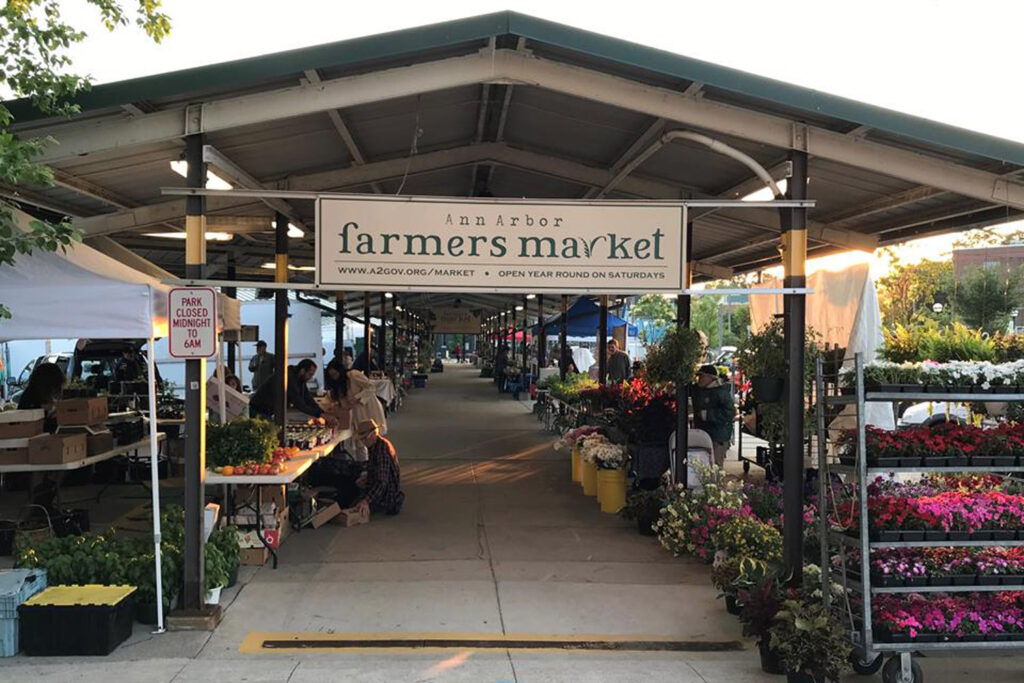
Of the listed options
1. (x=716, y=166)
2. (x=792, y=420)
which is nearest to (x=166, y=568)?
(x=792, y=420)

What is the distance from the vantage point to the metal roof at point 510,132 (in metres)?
5.46

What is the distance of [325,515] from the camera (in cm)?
902

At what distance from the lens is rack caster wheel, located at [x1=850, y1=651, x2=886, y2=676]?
5.17 metres

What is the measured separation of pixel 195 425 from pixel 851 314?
328 inches

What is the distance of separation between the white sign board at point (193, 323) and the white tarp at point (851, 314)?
21.3 feet

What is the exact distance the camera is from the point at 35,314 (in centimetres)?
574

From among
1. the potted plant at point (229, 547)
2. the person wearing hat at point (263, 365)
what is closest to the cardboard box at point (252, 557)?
the potted plant at point (229, 547)

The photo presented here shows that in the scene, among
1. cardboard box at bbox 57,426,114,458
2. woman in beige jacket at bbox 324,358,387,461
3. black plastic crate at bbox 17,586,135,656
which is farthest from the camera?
woman in beige jacket at bbox 324,358,387,461

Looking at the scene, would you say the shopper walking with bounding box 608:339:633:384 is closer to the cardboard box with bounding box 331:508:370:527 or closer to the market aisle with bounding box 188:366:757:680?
the market aisle with bounding box 188:366:757:680

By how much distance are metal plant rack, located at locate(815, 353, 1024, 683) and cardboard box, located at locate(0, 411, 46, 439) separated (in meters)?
7.41

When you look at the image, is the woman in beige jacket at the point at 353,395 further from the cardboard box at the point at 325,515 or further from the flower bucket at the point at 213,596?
the flower bucket at the point at 213,596

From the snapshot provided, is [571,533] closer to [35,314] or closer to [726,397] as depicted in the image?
[726,397]

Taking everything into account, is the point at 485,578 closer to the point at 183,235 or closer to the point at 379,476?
the point at 379,476

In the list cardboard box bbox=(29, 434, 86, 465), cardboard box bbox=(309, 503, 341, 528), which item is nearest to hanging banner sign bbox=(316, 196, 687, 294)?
cardboard box bbox=(29, 434, 86, 465)
